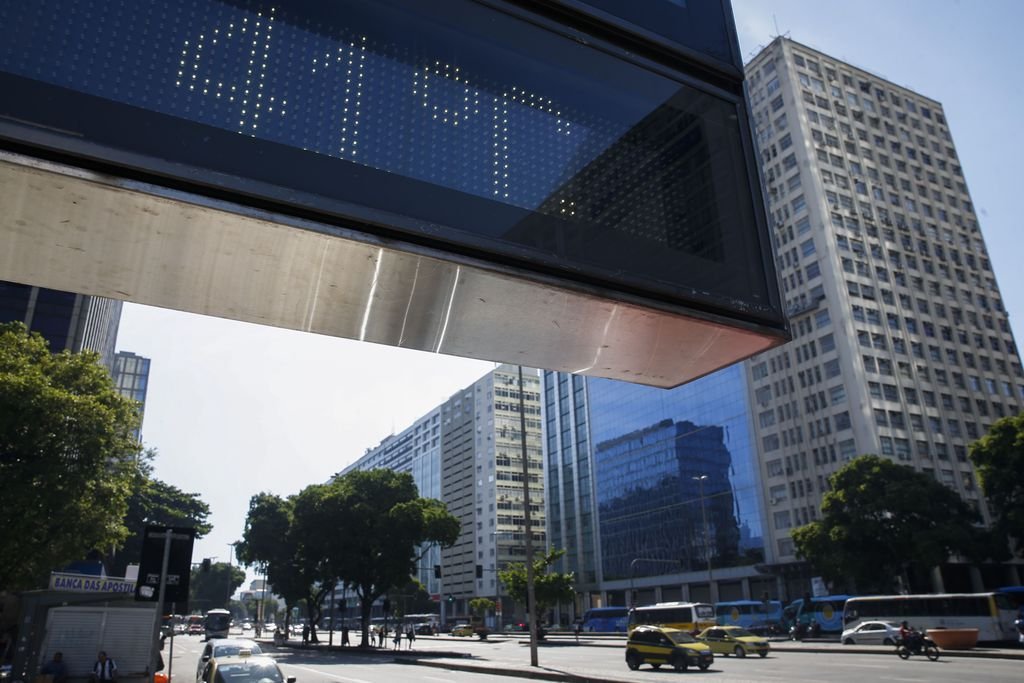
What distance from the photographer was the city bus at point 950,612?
34.1m

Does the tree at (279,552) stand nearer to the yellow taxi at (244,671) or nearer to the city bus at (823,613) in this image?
the city bus at (823,613)

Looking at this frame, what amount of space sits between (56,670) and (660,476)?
67857mm

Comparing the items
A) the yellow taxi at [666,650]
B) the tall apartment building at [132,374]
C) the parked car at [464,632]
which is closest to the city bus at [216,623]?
the parked car at [464,632]

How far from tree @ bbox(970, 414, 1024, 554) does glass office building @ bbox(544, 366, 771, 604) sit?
2189cm

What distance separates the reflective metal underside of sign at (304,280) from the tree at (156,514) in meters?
61.4

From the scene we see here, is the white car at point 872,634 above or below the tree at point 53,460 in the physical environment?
below

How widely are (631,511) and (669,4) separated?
8431 cm

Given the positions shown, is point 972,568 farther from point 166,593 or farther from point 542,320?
point 542,320

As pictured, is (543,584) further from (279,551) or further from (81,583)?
(81,583)

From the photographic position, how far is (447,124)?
7.70 ft

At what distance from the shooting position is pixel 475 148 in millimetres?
2393

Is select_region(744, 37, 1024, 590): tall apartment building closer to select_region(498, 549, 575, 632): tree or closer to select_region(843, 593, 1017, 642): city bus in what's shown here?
select_region(843, 593, 1017, 642): city bus

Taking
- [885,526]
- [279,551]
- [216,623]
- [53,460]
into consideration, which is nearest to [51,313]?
[279,551]

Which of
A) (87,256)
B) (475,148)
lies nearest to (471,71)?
(475,148)
